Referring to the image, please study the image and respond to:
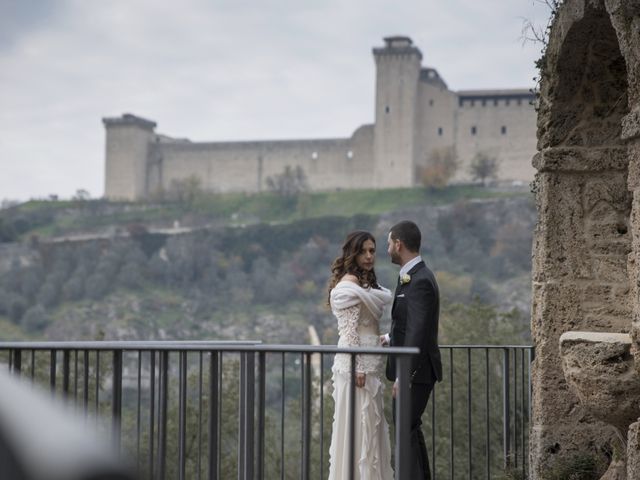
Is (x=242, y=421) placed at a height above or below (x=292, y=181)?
below

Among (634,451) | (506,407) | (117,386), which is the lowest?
(506,407)

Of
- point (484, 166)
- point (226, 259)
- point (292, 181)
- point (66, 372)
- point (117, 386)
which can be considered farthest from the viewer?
point (292, 181)

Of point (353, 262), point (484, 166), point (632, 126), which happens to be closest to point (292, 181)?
point (484, 166)

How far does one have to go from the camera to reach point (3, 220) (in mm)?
103562

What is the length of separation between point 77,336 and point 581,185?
7553 cm

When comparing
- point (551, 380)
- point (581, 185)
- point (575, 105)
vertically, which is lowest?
point (551, 380)

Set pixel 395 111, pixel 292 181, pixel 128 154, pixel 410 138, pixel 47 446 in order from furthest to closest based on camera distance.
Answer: pixel 128 154, pixel 292 181, pixel 395 111, pixel 410 138, pixel 47 446

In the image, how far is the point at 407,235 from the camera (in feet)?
18.9

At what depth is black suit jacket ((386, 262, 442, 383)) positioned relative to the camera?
570cm

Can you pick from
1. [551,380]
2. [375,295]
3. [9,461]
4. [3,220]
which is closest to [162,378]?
[375,295]

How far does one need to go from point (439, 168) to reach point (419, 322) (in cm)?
8557

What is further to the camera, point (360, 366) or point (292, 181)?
point (292, 181)

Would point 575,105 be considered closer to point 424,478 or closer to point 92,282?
point 424,478

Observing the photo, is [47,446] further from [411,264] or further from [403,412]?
[411,264]
